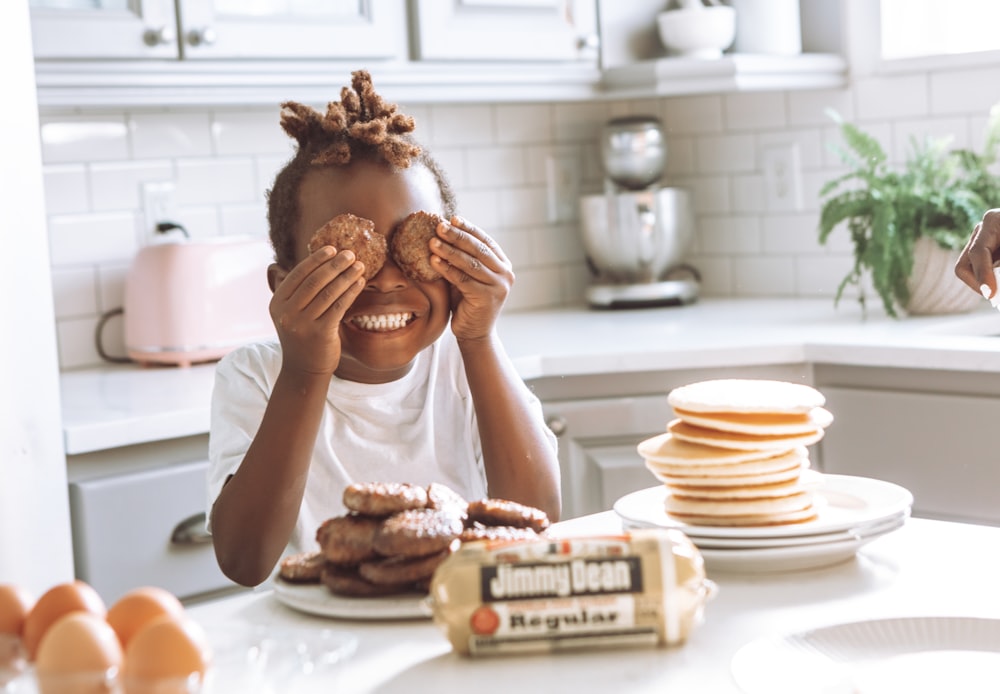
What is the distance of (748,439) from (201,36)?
1565 millimetres

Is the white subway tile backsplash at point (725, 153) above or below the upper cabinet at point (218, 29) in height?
below

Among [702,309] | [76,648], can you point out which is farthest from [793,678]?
[702,309]

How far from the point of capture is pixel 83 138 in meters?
2.57

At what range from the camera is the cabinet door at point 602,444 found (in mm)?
2428

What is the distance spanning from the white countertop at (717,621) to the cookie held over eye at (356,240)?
0.36m

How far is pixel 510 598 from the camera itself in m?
0.84

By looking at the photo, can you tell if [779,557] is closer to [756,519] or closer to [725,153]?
[756,519]

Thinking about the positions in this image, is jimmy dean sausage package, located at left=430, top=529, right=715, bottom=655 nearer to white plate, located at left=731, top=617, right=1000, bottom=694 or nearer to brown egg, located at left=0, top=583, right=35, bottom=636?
white plate, located at left=731, top=617, right=1000, bottom=694

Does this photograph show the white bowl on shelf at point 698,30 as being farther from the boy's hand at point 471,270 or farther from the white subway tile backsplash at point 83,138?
the boy's hand at point 471,270

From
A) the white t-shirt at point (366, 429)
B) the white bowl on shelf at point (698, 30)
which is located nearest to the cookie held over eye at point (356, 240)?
the white t-shirt at point (366, 429)

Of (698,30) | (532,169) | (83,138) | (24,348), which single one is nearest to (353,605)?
(24,348)

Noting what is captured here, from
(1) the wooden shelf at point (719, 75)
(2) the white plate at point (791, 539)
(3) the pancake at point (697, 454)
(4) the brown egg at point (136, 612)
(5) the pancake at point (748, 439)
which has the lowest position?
(2) the white plate at point (791, 539)

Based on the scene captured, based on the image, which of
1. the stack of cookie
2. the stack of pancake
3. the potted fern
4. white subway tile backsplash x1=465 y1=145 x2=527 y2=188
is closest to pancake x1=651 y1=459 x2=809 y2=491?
the stack of pancake

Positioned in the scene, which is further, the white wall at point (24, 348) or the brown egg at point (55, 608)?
the white wall at point (24, 348)
